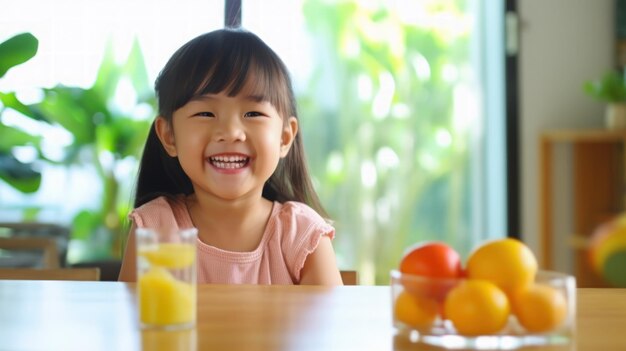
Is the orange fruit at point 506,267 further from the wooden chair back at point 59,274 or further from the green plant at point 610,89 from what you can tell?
the green plant at point 610,89

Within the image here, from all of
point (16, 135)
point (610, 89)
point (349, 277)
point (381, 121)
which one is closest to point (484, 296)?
point (349, 277)

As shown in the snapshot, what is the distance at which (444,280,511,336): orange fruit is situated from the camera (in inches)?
31.0

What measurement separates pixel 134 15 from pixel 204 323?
3414mm

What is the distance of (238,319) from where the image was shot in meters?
0.93

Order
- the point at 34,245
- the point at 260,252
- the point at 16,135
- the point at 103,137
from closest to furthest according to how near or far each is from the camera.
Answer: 1. the point at 260,252
2. the point at 34,245
3. the point at 16,135
4. the point at 103,137

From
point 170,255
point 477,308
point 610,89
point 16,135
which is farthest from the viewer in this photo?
point 610,89

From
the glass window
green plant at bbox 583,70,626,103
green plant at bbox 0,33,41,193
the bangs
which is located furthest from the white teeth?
green plant at bbox 583,70,626,103

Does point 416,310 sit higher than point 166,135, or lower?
lower

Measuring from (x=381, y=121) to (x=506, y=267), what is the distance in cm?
345

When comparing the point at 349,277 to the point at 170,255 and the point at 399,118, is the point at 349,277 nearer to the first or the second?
the point at 170,255

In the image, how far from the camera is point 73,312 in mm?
979

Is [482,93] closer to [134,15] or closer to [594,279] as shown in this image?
[594,279]

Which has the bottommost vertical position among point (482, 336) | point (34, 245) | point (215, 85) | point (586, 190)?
point (586, 190)

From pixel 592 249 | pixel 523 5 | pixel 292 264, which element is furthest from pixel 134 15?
pixel 592 249
